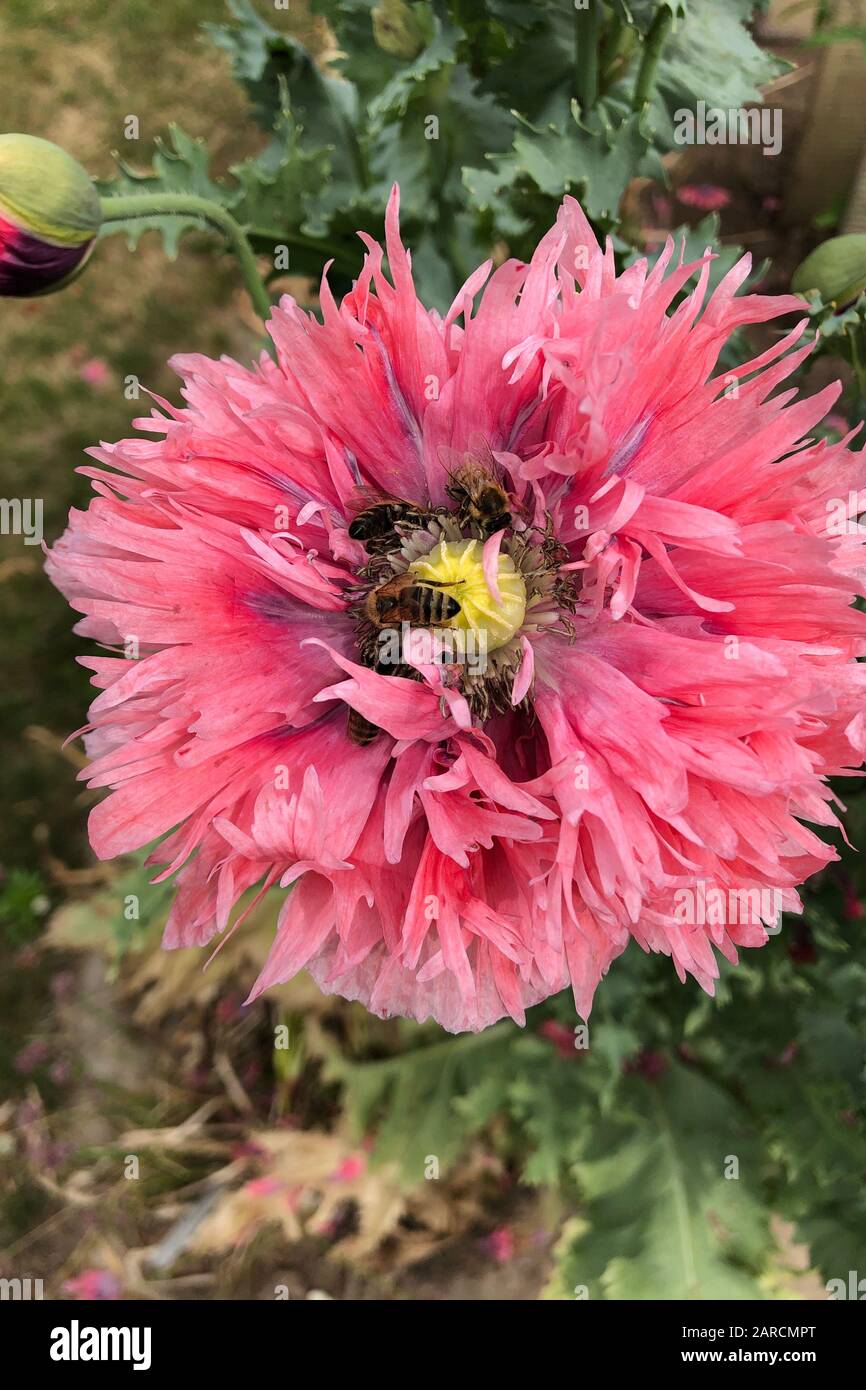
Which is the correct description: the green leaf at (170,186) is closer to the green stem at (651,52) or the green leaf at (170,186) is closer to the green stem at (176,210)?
the green stem at (176,210)

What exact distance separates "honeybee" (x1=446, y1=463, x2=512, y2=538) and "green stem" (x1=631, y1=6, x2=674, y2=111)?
373 millimetres

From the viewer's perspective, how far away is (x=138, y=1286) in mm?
1666

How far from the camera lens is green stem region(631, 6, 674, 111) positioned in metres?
0.76

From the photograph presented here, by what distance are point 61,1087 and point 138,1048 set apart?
0.17 meters

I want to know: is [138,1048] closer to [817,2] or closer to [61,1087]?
[61,1087]

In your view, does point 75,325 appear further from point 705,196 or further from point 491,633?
point 491,633

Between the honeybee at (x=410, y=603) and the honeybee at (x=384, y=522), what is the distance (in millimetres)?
37

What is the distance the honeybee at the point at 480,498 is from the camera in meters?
0.66

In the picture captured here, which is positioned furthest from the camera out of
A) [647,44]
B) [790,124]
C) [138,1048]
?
[138,1048]

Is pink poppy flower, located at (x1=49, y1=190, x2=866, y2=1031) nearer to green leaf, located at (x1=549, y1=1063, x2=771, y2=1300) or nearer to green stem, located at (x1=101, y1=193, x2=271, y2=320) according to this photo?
green stem, located at (x1=101, y1=193, x2=271, y2=320)

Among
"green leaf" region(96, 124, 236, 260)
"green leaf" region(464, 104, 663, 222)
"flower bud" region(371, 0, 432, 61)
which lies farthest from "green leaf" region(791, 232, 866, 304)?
"green leaf" region(96, 124, 236, 260)

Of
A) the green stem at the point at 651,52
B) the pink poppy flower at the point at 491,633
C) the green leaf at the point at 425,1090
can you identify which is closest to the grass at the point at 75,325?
the green leaf at the point at 425,1090

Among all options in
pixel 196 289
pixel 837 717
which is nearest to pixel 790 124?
pixel 196 289
